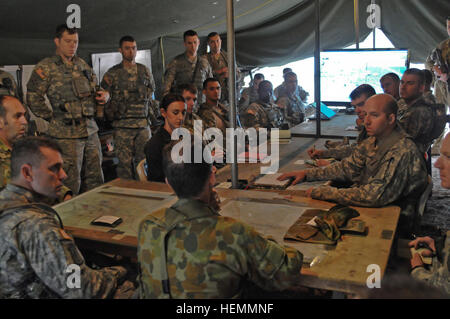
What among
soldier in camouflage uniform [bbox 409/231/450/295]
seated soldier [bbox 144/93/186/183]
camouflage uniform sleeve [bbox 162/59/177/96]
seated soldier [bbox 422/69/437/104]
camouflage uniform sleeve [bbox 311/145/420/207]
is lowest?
soldier in camouflage uniform [bbox 409/231/450/295]

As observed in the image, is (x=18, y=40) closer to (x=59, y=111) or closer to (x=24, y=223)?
(x=59, y=111)

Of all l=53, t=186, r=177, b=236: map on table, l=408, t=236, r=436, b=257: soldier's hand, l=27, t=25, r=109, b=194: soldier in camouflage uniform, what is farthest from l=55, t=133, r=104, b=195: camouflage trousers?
l=408, t=236, r=436, b=257: soldier's hand

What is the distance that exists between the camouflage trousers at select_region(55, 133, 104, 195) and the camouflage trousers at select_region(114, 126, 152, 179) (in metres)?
0.43

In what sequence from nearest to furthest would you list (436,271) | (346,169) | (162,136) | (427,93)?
(436,271)
(346,169)
(162,136)
(427,93)

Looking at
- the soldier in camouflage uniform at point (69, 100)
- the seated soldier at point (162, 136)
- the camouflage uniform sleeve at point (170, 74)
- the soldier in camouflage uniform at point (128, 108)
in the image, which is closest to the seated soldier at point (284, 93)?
the camouflage uniform sleeve at point (170, 74)

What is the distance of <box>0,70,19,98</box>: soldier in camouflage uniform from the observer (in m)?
4.26

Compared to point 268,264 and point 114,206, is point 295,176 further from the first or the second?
point 268,264

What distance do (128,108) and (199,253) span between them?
3729 millimetres

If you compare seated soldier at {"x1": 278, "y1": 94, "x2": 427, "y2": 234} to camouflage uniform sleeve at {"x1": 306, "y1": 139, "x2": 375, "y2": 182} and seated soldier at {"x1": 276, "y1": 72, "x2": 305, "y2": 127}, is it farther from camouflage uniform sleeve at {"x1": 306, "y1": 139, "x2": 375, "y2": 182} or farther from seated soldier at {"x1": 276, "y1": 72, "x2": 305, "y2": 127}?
seated soldier at {"x1": 276, "y1": 72, "x2": 305, "y2": 127}

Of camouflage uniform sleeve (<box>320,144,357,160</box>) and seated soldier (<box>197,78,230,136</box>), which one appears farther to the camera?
seated soldier (<box>197,78,230,136</box>)

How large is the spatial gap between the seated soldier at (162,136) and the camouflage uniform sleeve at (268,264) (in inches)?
66.8

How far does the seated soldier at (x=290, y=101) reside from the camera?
693 centimetres

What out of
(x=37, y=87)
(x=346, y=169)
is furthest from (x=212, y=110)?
(x=346, y=169)

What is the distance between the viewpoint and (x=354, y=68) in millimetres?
5629
